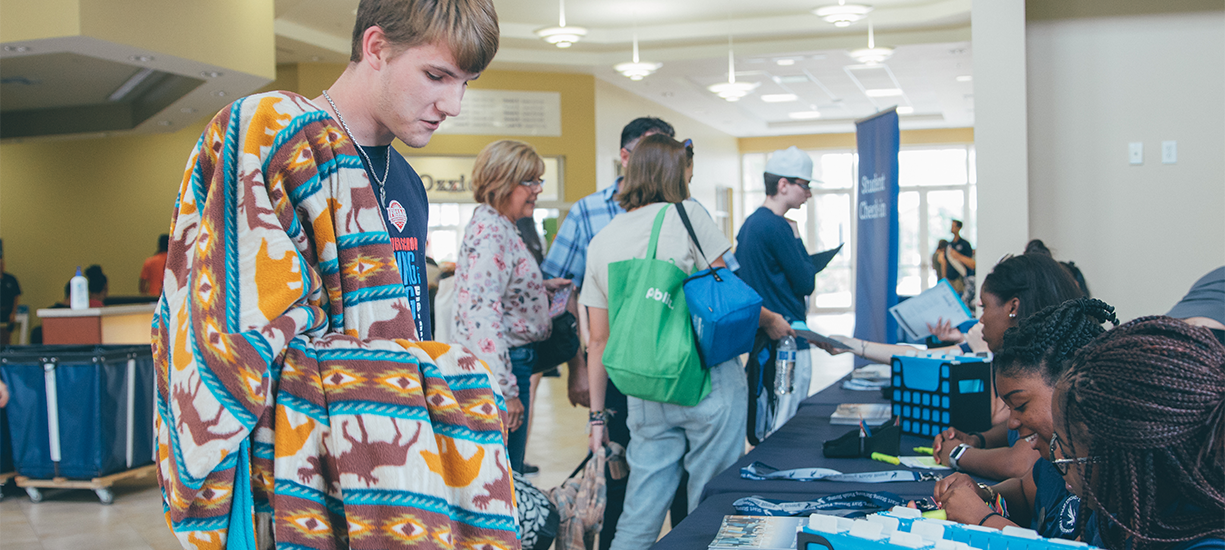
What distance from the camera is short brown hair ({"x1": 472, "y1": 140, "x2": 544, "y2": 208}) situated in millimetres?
2695

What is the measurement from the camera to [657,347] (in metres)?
2.30

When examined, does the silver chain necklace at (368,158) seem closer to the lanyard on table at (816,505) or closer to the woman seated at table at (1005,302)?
the lanyard on table at (816,505)

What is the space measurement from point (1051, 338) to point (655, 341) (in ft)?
3.22

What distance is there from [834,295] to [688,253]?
16.7 m

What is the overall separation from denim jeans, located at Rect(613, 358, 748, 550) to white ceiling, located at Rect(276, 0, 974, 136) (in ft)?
23.0

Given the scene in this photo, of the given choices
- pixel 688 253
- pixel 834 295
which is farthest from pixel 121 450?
pixel 834 295

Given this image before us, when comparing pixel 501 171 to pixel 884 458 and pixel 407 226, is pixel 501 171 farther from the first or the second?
pixel 407 226

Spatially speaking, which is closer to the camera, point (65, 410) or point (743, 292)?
point (743, 292)

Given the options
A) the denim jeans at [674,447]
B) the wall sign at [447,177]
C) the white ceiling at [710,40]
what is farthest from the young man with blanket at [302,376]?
the wall sign at [447,177]

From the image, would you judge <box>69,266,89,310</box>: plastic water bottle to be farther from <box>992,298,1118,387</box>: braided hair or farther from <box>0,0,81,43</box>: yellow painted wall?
<box>992,298,1118,387</box>: braided hair

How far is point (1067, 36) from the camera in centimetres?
482

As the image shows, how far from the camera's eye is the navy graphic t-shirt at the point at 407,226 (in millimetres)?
919

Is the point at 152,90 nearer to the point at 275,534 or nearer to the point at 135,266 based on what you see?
the point at 135,266

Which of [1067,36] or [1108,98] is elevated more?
[1067,36]
